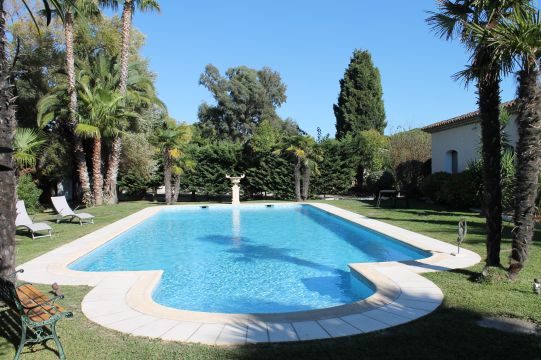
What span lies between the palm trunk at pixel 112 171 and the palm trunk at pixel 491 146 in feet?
59.5

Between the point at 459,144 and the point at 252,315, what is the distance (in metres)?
17.4

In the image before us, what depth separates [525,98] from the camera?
6.00 m

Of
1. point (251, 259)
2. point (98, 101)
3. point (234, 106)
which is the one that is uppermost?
point (234, 106)

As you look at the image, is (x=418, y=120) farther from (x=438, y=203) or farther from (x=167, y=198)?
(x=167, y=198)

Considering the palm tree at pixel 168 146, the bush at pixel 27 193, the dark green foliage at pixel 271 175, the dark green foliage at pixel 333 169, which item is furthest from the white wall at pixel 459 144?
the bush at pixel 27 193

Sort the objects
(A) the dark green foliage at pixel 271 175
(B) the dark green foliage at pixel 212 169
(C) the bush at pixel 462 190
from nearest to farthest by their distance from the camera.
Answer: (C) the bush at pixel 462 190, (A) the dark green foliage at pixel 271 175, (B) the dark green foliage at pixel 212 169

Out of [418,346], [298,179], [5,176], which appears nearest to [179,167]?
[298,179]

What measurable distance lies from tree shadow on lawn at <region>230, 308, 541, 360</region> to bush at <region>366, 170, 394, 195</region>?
1928 cm

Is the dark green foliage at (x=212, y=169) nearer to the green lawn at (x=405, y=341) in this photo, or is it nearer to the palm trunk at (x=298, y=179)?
the palm trunk at (x=298, y=179)

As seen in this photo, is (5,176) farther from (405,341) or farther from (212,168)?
(212,168)

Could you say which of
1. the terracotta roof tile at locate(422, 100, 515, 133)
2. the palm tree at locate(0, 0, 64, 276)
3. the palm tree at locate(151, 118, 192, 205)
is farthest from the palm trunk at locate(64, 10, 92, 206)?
the terracotta roof tile at locate(422, 100, 515, 133)

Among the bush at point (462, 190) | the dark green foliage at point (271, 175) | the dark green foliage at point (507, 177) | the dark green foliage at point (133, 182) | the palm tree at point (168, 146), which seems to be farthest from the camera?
the dark green foliage at point (133, 182)

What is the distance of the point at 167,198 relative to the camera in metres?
22.2

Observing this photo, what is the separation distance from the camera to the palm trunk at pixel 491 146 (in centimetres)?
620
